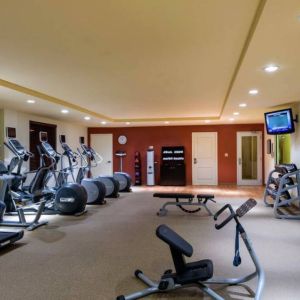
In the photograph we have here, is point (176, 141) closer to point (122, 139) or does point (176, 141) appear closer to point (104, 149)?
point (122, 139)

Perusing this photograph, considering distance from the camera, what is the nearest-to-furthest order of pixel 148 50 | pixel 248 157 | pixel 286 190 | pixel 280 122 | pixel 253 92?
pixel 148 50, pixel 253 92, pixel 286 190, pixel 280 122, pixel 248 157

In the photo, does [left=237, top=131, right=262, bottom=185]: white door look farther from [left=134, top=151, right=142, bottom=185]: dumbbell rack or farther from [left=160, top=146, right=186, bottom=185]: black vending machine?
[left=134, top=151, right=142, bottom=185]: dumbbell rack

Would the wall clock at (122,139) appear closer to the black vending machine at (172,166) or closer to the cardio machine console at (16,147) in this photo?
the black vending machine at (172,166)

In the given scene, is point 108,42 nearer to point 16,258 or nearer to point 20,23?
point 20,23

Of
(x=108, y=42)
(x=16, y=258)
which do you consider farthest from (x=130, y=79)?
(x=16, y=258)

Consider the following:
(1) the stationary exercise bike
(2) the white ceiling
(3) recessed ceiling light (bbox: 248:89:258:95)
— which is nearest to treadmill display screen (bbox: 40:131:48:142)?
(2) the white ceiling

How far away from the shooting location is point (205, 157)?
452 inches

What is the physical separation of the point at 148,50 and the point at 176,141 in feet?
27.0

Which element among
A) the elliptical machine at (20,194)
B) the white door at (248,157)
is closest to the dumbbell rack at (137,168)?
the white door at (248,157)

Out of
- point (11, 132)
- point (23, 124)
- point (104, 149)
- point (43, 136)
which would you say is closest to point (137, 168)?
point (104, 149)

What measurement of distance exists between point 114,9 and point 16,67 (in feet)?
7.43

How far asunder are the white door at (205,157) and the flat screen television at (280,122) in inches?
181

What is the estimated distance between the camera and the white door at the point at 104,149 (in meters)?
12.1

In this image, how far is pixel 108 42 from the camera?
3.27 metres
